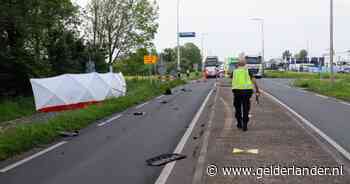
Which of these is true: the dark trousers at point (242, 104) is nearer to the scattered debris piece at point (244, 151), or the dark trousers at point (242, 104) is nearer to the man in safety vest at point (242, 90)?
the man in safety vest at point (242, 90)

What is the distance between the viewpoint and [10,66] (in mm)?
25766

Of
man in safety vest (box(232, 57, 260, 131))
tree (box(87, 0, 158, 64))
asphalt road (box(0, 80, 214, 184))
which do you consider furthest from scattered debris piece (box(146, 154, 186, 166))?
tree (box(87, 0, 158, 64))

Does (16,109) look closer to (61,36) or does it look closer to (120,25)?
(61,36)

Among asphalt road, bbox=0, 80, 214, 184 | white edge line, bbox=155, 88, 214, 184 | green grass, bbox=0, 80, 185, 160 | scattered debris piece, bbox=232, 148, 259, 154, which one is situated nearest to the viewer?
white edge line, bbox=155, 88, 214, 184

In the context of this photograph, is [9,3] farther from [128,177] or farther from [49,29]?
[128,177]

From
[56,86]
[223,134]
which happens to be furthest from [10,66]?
[223,134]

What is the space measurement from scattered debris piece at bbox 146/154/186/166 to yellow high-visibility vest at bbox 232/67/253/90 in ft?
12.8

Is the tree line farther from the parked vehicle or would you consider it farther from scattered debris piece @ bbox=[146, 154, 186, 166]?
scattered debris piece @ bbox=[146, 154, 186, 166]

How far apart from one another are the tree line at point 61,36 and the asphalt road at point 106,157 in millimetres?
14063

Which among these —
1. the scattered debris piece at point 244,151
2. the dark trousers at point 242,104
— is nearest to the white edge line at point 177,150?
the scattered debris piece at point 244,151

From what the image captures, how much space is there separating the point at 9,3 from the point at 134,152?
1891 centimetres

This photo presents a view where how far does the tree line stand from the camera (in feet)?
84.9

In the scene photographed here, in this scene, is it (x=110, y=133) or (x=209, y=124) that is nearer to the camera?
(x=110, y=133)

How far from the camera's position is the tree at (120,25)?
162 ft
